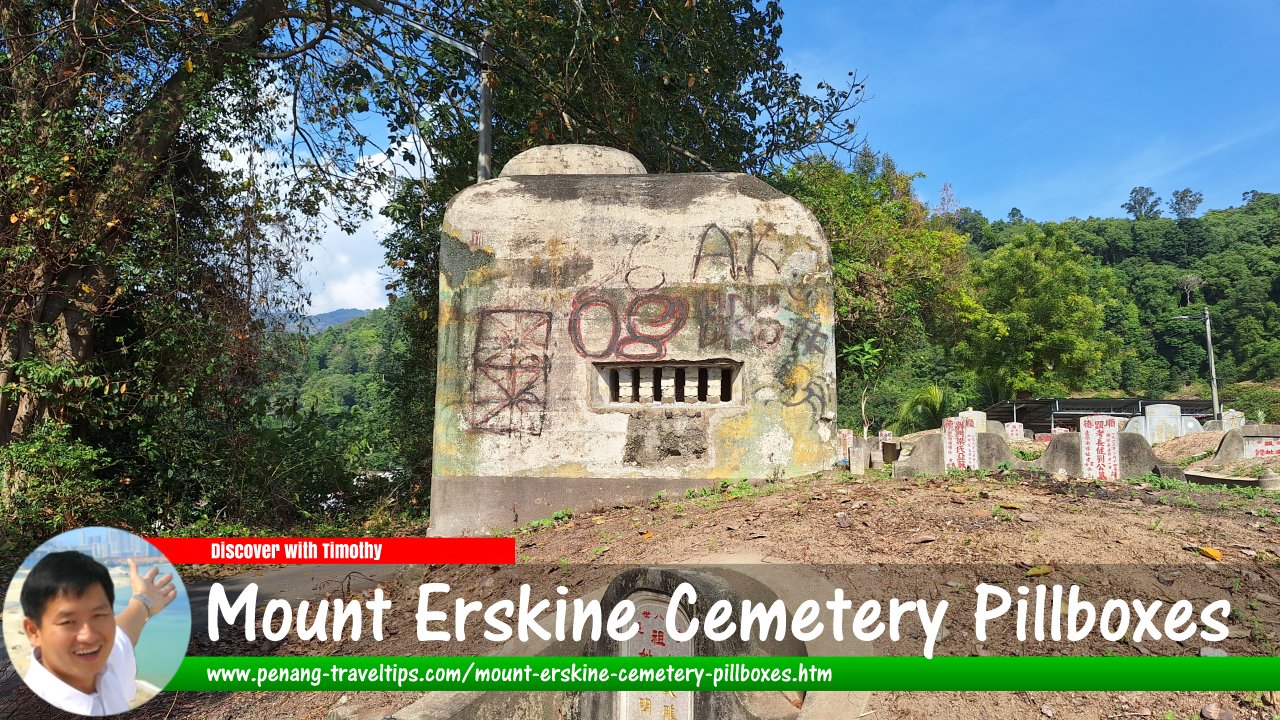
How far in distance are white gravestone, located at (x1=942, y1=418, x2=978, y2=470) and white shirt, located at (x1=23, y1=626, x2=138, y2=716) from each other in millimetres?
7563

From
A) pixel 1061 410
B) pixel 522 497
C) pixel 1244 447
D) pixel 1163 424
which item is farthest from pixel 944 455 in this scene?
pixel 1061 410

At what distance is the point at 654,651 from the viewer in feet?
14.7

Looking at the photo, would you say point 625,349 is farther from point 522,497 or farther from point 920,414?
point 920,414

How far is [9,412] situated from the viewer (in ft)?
32.4

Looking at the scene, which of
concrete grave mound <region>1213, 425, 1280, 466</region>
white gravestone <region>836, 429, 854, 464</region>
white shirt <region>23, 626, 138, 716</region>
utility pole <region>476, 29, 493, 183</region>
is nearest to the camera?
white shirt <region>23, 626, 138, 716</region>

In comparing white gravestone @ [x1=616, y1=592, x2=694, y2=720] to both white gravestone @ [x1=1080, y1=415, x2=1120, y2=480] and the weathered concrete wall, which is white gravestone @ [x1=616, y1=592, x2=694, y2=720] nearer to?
the weathered concrete wall

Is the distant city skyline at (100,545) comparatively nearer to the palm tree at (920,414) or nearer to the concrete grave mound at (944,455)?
the concrete grave mound at (944,455)

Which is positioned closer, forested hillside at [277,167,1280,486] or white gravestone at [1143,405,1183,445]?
forested hillside at [277,167,1280,486]

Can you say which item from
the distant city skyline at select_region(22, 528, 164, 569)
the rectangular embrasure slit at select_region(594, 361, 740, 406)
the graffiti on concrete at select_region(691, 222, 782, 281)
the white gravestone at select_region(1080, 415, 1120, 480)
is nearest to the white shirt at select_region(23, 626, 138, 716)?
the distant city skyline at select_region(22, 528, 164, 569)

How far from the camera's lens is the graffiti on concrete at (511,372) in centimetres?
834

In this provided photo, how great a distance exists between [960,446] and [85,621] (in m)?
7.81

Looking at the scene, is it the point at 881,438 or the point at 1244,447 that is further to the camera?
the point at 881,438

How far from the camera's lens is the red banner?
5.06 m

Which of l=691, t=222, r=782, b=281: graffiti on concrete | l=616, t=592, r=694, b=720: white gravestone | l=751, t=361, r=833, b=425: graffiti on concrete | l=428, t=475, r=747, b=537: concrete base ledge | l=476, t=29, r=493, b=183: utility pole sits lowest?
l=616, t=592, r=694, b=720: white gravestone
